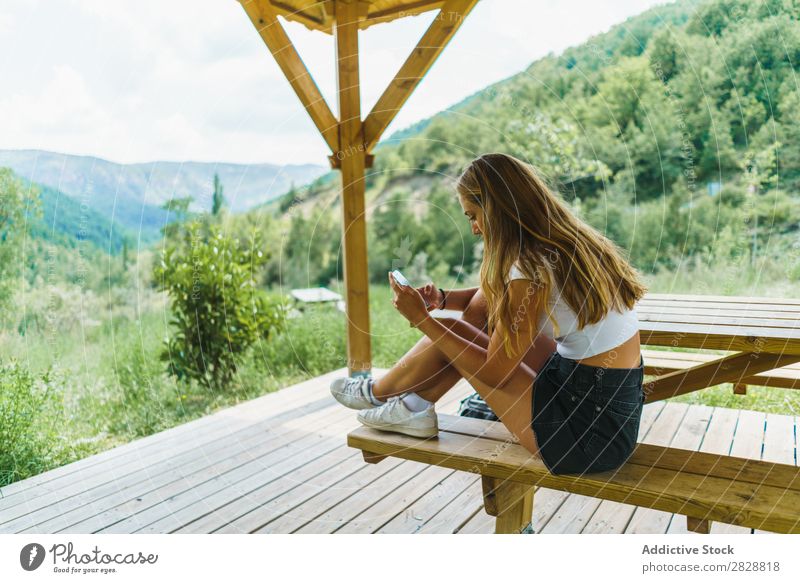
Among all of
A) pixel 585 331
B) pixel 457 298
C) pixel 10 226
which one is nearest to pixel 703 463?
pixel 585 331

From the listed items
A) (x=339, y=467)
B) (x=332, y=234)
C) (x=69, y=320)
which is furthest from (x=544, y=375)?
(x=332, y=234)

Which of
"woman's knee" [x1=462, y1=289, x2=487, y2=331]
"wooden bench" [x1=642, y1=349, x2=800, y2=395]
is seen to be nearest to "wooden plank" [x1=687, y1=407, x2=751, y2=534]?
"wooden bench" [x1=642, y1=349, x2=800, y2=395]

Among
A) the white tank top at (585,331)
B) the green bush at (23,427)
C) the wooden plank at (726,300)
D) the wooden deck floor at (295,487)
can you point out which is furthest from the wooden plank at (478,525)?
the green bush at (23,427)

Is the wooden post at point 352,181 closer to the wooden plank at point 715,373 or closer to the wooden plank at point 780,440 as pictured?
the wooden plank at point 715,373

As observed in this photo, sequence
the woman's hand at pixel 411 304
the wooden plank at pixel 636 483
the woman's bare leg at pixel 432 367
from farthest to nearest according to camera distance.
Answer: the woman's bare leg at pixel 432 367
the woman's hand at pixel 411 304
the wooden plank at pixel 636 483

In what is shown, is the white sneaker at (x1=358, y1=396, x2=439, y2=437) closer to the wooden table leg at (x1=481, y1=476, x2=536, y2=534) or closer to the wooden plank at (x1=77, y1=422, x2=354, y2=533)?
the wooden table leg at (x1=481, y1=476, x2=536, y2=534)

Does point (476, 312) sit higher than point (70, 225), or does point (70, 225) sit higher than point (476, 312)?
point (70, 225)

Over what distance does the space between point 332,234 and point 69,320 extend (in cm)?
360

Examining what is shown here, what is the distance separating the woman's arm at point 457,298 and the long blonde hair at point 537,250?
47 centimetres

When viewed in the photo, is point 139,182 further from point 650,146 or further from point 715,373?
point 650,146

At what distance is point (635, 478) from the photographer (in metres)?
1.64

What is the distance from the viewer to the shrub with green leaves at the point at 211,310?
3963 mm

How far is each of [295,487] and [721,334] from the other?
63.1 inches
